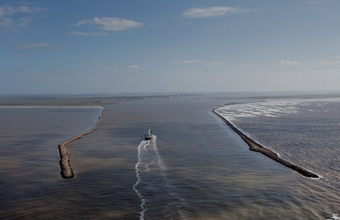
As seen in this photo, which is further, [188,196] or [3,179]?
[3,179]

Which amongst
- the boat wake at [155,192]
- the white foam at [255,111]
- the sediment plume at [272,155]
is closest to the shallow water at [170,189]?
the boat wake at [155,192]

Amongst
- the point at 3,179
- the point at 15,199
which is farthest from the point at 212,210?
the point at 3,179

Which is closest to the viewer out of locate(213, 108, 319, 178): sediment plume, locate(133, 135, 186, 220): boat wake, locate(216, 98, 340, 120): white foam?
locate(133, 135, 186, 220): boat wake

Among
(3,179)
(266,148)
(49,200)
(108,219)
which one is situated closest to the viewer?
(108,219)

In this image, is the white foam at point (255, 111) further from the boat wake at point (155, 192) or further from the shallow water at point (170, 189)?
the boat wake at point (155, 192)

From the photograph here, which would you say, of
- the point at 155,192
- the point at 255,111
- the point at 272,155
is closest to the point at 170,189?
the point at 155,192

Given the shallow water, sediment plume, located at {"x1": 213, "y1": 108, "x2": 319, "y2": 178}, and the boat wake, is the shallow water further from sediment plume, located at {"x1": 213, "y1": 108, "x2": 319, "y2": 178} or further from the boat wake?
sediment plume, located at {"x1": 213, "y1": 108, "x2": 319, "y2": 178}

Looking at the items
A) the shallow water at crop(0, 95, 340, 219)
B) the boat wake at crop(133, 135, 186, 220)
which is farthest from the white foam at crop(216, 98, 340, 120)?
the boat wake at crop(133, 135, 186, 220)

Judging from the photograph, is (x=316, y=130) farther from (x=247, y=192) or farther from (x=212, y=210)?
(x=212, y=210)
